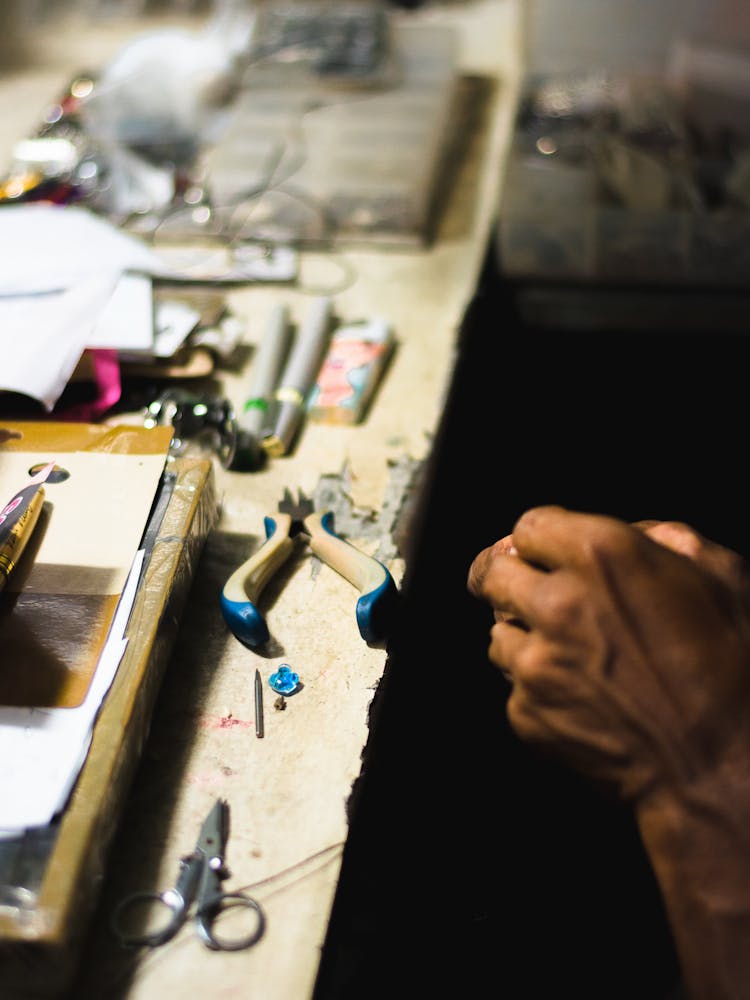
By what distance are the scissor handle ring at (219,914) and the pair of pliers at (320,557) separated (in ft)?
0.70

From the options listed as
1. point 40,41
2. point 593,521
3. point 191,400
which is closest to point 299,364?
point 191,400

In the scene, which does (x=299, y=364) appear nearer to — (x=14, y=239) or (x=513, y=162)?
(x=14, y=239)

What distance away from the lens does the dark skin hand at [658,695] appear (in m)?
0.53

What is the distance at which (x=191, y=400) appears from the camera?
38.7 inches

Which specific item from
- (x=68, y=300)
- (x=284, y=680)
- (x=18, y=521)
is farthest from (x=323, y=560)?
(x=68, y=300)

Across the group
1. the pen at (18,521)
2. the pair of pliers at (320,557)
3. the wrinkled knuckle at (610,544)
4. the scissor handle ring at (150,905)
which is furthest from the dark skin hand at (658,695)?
the pen at (18,521)

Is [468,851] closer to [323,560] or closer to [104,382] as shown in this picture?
[323,560]

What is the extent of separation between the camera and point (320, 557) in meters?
0.84

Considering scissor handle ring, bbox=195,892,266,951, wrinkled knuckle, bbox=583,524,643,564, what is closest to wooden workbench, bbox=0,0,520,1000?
scissor handle ring, bbox=195,892,266,951

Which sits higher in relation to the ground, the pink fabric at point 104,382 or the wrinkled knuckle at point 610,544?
the wrinkled knuckle at point 610,544

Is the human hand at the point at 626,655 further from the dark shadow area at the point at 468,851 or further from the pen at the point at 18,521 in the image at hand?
the pen at the point at 18,521

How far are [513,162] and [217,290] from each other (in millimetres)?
616

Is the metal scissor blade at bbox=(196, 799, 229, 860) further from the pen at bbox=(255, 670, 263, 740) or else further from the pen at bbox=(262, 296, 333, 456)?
the pen at bbox=(262, 296, 333, 456)

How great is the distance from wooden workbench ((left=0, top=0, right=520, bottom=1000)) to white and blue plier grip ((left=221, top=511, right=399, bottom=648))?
0.02 meters
